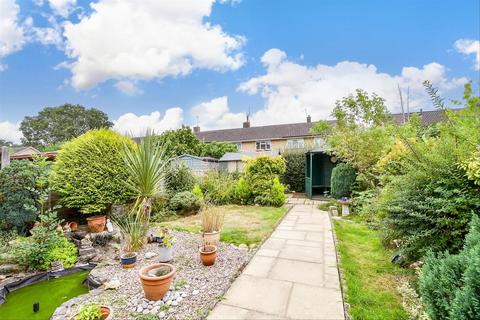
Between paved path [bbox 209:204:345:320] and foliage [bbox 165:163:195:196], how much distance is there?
531 cm

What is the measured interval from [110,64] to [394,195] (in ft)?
39.7

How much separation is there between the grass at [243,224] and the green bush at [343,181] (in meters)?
2.40

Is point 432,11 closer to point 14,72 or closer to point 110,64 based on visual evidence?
point 110,64

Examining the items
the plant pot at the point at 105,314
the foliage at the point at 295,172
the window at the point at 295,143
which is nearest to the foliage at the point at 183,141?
the foliage at the point at 295,172

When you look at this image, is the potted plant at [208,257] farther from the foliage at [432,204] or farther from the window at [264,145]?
the window at [264,145]

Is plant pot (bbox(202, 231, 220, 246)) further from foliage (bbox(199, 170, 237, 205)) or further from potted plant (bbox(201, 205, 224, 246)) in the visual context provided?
foliage (bbox(199, 170, 237, 205))

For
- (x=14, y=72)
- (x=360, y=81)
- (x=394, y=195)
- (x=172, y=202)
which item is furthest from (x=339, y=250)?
(x=14, y=72)

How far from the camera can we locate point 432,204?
2.82 m

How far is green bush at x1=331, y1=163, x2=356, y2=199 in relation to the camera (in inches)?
346

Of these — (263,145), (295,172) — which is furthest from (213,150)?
(295,172)

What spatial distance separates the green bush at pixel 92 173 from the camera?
5.56 metres

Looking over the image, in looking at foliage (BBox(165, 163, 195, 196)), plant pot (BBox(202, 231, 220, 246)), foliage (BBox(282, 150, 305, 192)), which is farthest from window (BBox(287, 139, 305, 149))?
plant pot (BBox(202, 231, 220, 246))

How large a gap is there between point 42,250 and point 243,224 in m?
4.55

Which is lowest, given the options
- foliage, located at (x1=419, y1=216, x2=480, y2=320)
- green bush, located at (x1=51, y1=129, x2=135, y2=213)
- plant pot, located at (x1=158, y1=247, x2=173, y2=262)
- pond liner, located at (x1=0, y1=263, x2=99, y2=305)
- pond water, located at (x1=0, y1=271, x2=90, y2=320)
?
pond water, located at (x1=0, y1=271, x2=90, y2=320)
